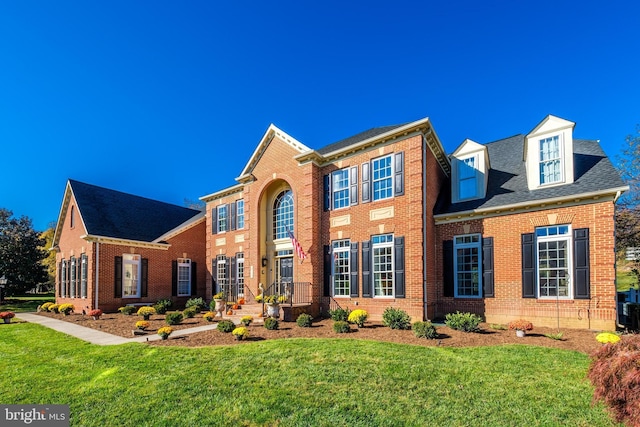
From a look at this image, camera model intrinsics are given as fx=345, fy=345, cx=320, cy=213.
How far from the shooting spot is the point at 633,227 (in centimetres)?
1756

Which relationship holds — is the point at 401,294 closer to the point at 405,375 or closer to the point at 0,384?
the point at 405,375

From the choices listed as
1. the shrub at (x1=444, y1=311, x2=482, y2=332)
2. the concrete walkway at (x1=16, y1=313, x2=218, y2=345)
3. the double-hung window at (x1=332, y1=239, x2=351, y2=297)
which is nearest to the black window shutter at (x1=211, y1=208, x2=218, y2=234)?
the concrete walkway at (x1=16, y1=313, x2=218, y2=345)

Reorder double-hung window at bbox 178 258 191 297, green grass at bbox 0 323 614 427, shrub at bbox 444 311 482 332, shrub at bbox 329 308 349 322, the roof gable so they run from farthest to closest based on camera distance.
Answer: double-hung window at bbox 178 258 191 297
the roof gable
shrub at bbox 329 308 349 322
shrub at bbox 444 311 482 332
green grass at bbox 0 323 614 427

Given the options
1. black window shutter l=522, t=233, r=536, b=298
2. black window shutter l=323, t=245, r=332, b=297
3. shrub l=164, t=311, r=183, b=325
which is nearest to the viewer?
black window shutter l=522, t=233, r=536, b=298

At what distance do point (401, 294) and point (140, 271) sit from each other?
15.5m

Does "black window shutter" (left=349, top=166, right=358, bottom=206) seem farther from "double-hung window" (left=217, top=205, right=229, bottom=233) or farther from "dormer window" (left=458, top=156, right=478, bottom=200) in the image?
"double-hung window" (left=217, top=205, right=229, bottom=233)

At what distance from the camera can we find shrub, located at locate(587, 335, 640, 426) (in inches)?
145

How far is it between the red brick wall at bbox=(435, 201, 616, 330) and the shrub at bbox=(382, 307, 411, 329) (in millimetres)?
2472

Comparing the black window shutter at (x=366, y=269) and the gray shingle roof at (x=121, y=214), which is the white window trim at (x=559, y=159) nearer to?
the black window shutter at (x=366, y=269)

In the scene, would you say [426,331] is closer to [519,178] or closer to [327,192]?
[519,178]

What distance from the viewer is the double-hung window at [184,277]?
72.4 ft

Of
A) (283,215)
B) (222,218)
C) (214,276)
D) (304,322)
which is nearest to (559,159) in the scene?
(304,322)

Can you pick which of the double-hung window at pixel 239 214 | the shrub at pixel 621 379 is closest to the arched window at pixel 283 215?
the double-hung window at pixel 239 214

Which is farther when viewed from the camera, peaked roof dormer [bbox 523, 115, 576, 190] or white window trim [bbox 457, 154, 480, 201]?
white window trim [bbox 457, 154, 480, 201]
